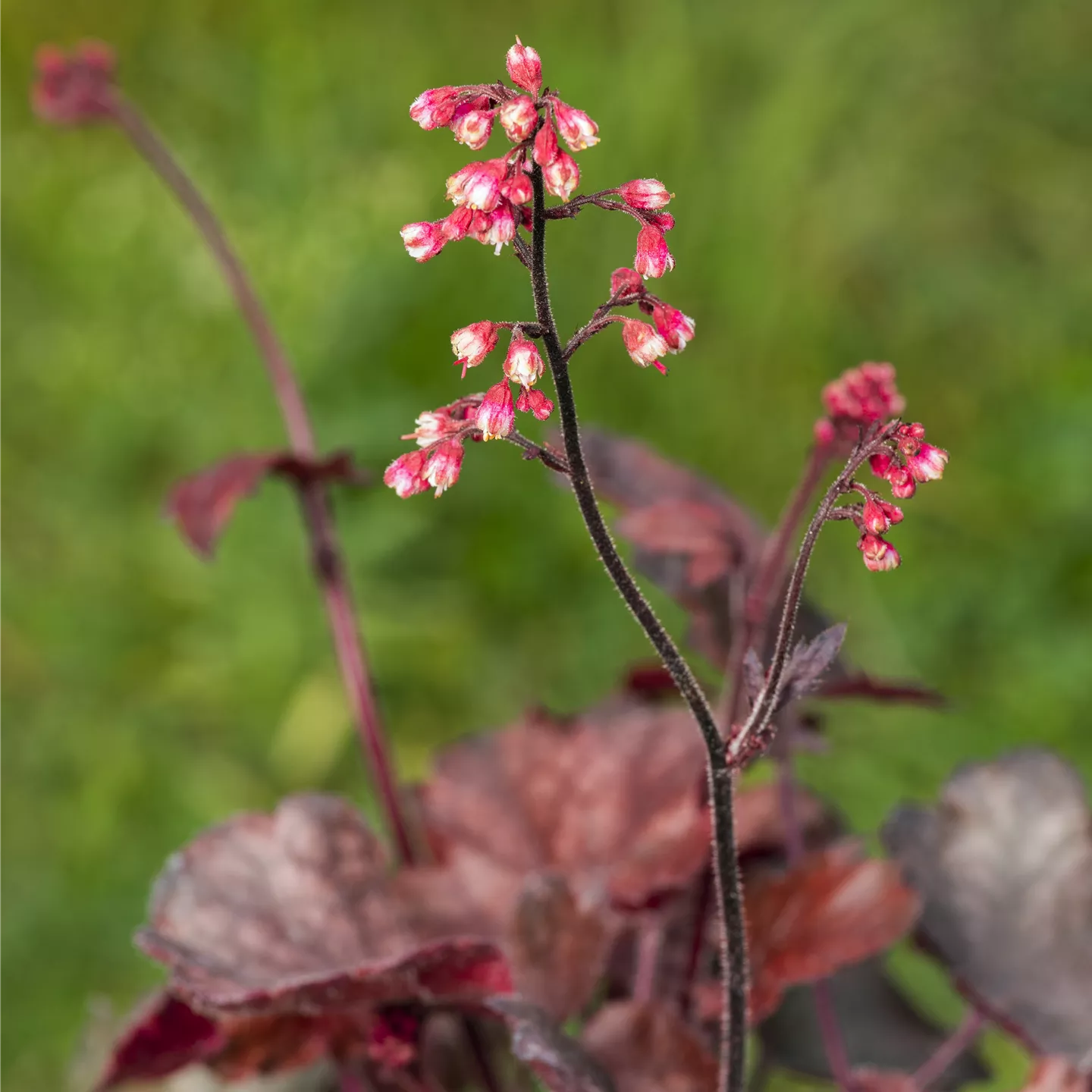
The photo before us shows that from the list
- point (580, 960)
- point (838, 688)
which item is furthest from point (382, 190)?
point (580, 960)

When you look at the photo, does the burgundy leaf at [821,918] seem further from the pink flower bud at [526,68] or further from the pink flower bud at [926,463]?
the pink flower bud at [526,68]

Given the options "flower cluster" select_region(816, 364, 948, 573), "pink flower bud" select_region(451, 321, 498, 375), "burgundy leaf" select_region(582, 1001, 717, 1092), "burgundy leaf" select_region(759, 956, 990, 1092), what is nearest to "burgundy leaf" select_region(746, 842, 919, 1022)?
"burgundy leaf" select_region(582, 1001, 717, 1092)

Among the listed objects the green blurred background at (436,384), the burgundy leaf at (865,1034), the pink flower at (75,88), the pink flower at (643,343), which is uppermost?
the green blurred background at (436,384)

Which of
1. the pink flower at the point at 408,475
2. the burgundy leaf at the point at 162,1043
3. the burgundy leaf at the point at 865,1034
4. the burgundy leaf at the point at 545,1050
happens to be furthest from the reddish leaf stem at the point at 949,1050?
the pink flower at the point at 408,475

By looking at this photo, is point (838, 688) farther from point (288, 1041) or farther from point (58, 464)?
point (58, 464)

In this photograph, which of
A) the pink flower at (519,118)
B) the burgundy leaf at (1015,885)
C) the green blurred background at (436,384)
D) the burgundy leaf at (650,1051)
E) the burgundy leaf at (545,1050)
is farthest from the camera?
the green blurred background at (436,384)

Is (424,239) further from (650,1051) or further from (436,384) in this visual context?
(436,384)
